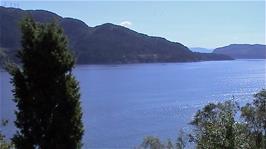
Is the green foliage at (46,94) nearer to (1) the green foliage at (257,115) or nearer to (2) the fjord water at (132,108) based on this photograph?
(1) the green foliage at (257,115)

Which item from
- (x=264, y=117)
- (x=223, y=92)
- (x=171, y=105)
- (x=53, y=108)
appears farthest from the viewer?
(x=223, y=92)

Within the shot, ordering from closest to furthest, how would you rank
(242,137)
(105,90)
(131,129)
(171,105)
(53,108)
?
(242,137), (53,108), (131,129), (171,105), (105,90)

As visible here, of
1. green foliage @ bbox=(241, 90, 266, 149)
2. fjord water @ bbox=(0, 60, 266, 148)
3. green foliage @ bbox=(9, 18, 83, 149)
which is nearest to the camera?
green foliage @ bbox=(9, 18, 83, 149)

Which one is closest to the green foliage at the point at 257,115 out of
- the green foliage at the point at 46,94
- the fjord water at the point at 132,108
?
the green foliage at the point at 46,94

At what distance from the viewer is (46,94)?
672 inches

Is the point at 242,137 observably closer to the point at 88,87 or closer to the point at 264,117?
the point at 264,117

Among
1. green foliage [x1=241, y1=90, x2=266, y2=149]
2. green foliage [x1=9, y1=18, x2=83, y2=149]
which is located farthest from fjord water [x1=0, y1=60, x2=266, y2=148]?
green foliage [x1=9, y1=18, x2=83, y2=149]

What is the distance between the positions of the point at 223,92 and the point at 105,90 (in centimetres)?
3885

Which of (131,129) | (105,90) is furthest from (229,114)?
(105,90)

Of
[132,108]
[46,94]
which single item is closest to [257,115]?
[46,94]

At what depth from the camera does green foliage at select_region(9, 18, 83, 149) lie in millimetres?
16875

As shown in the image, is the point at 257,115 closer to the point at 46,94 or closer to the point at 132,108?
the point at 46,94

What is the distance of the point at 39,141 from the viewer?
Result: 16766 mm

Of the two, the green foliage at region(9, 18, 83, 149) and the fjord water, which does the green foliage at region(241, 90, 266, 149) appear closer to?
the green foliage at region(9, 18, 83, 149)
